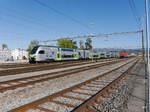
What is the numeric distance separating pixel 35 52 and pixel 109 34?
21120 millimetres

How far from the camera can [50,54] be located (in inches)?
1265

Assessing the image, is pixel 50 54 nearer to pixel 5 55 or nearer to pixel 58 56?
pixel 58 56

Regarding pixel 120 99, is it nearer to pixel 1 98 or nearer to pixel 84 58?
pixel 1 98

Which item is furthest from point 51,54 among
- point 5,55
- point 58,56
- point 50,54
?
point 5,55

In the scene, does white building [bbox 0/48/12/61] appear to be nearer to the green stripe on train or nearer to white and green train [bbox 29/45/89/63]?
white and green train [bbox 29/45/89/63]

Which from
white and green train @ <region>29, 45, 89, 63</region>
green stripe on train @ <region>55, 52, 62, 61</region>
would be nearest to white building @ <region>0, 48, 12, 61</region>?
white and green train @ <region>29, 45, 89, 63</region>

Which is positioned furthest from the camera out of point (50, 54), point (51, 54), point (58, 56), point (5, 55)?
point (5, 55)

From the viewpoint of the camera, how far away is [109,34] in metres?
41.3

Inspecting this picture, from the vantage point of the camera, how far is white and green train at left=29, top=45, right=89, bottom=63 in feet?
95.9

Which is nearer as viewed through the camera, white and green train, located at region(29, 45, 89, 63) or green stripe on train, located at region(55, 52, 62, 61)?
white and green train, located at region(29, 45, 89, 63)

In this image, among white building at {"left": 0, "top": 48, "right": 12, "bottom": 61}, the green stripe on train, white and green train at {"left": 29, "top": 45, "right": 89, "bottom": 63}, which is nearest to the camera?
white and green train at {"left": 29, "top": 45, "right": 89, "bottom": 63}

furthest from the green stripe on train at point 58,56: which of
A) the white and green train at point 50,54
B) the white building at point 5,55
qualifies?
the white building at point 5,55

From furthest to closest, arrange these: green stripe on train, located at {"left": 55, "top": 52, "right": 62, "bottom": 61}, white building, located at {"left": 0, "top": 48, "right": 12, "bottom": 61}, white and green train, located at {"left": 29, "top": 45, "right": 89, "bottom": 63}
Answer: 1. white building, located at {"left": 0, "top": 48, "right": 12, "bottom": 61}
2. green stripe on train, located at {"left": 55, "top": 52, "right": 62, "bottom": 61}
3. white and green train, located at {"left": 29, "top": 45, "right": 89, "bottom": 63}

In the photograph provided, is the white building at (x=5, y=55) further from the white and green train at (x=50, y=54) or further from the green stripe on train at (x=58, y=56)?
the green stripe on train at (x=58, y=56)
